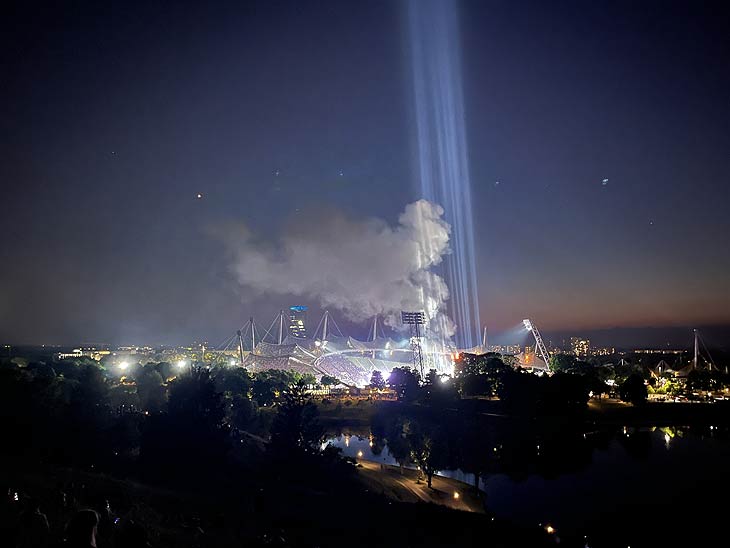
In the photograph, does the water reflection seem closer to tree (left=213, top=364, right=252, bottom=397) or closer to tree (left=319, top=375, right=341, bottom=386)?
tree (left=213, top=364, right=252, bottom=397)

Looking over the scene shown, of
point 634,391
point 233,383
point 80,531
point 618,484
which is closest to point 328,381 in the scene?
point 233,383

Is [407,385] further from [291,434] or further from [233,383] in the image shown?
[291,434]

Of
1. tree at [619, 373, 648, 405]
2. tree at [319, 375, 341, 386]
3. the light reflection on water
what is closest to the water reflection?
the light reflection on water

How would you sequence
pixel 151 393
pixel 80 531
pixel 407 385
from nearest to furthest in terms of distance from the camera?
pixel 80 531
pixel 151 393
pixel 407 385

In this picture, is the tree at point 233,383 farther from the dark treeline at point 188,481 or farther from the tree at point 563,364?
the tree at point 563,364

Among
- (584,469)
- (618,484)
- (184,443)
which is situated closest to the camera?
(184,443)

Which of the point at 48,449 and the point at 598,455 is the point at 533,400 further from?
the point at 48,449

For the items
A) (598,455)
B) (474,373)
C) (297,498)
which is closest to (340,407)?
(474,373)
